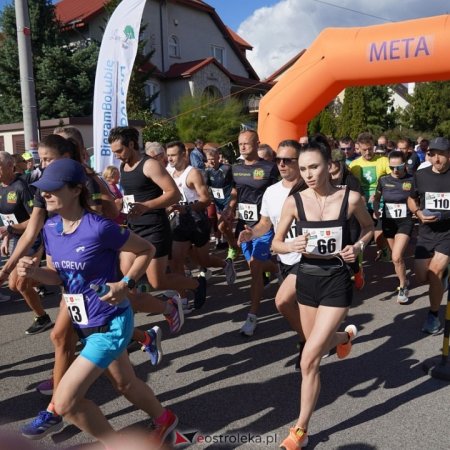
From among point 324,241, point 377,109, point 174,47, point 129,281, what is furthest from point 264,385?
point 377,109

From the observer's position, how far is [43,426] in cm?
328

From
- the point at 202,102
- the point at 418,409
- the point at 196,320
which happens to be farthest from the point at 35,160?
the point at 202,102

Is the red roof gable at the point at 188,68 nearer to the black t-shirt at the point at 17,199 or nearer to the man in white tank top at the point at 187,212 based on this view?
the man in white tank top at the point at 187,212

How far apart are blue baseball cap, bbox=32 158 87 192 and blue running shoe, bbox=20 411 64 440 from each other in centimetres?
156

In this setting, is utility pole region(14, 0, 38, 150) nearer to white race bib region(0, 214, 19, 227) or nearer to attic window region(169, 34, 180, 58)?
white race bib region(0, 214, 19, 227)

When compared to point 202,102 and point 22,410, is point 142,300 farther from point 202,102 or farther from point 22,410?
point 202,102

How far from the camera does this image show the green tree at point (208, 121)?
24641 mm

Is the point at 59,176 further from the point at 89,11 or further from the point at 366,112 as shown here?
the point at 366,112

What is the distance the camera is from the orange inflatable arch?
7.79m

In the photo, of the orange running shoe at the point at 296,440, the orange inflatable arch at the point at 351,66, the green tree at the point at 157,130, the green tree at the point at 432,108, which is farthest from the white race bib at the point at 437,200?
the green tree at the point at 432,108

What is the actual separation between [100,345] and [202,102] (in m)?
23.9

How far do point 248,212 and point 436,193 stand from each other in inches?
80.4

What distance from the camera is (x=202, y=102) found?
25672 millimetres

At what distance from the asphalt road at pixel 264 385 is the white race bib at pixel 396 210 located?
3.58 feet
